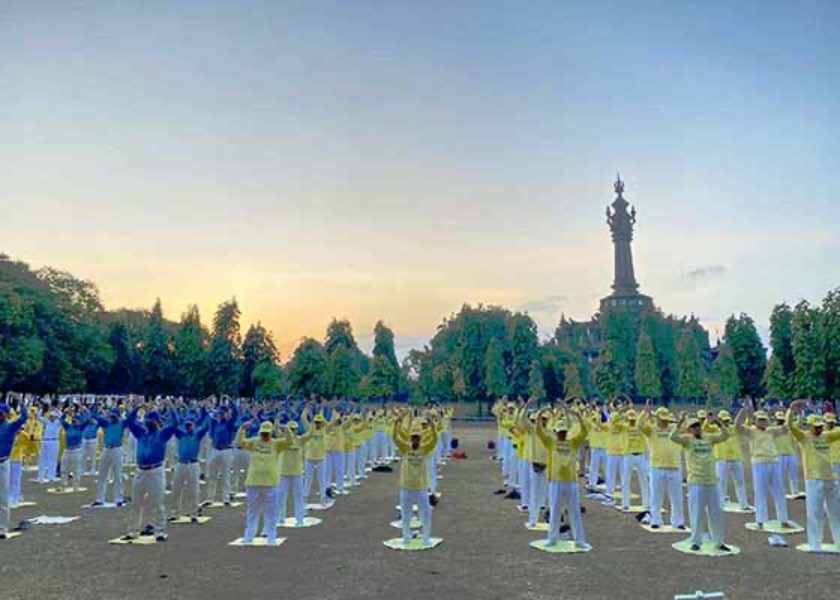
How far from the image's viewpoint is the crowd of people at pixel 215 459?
14.9m

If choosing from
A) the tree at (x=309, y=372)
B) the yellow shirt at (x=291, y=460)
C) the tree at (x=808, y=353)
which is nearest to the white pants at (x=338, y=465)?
the yellow shirt at (x=291, y=460)

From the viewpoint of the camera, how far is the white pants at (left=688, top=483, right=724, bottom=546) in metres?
14.0

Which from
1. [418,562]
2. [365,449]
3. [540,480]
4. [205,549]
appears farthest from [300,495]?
[365,449]

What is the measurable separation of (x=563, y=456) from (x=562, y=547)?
1908 millimetres

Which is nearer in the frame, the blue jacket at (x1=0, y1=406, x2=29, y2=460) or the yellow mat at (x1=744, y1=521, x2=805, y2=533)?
the blue jacket at (x1=0, y1=406, x2=29, y2=460)

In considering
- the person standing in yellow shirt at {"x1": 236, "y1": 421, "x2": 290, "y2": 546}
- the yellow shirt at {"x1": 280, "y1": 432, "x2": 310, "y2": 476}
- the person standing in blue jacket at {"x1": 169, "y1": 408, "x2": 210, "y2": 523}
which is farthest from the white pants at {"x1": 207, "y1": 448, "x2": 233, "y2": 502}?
the person standing in yellow shirt at {"x1": 236, "y1": 421, "x2": 290, "y2": 546}

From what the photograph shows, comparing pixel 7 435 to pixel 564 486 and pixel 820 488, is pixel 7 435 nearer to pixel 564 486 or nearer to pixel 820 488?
pixel 564 486

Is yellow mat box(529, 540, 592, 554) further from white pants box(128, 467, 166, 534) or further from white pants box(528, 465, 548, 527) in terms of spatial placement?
→ white pants box(128, 467, 166, 534)

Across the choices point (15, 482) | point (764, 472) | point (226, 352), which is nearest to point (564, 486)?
point (764, 472)

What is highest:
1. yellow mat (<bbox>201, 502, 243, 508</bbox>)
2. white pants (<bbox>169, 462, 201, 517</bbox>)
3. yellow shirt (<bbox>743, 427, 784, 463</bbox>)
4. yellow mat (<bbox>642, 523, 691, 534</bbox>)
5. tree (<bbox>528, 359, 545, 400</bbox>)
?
tree (<bbox>528, 359, 545, 400</bbox>)

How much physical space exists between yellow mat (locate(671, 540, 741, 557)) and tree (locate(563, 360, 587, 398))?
71.7 m

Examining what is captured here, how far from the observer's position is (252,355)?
3349 inches

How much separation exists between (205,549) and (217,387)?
71.1 meters

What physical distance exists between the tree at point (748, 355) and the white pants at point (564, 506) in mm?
72830
